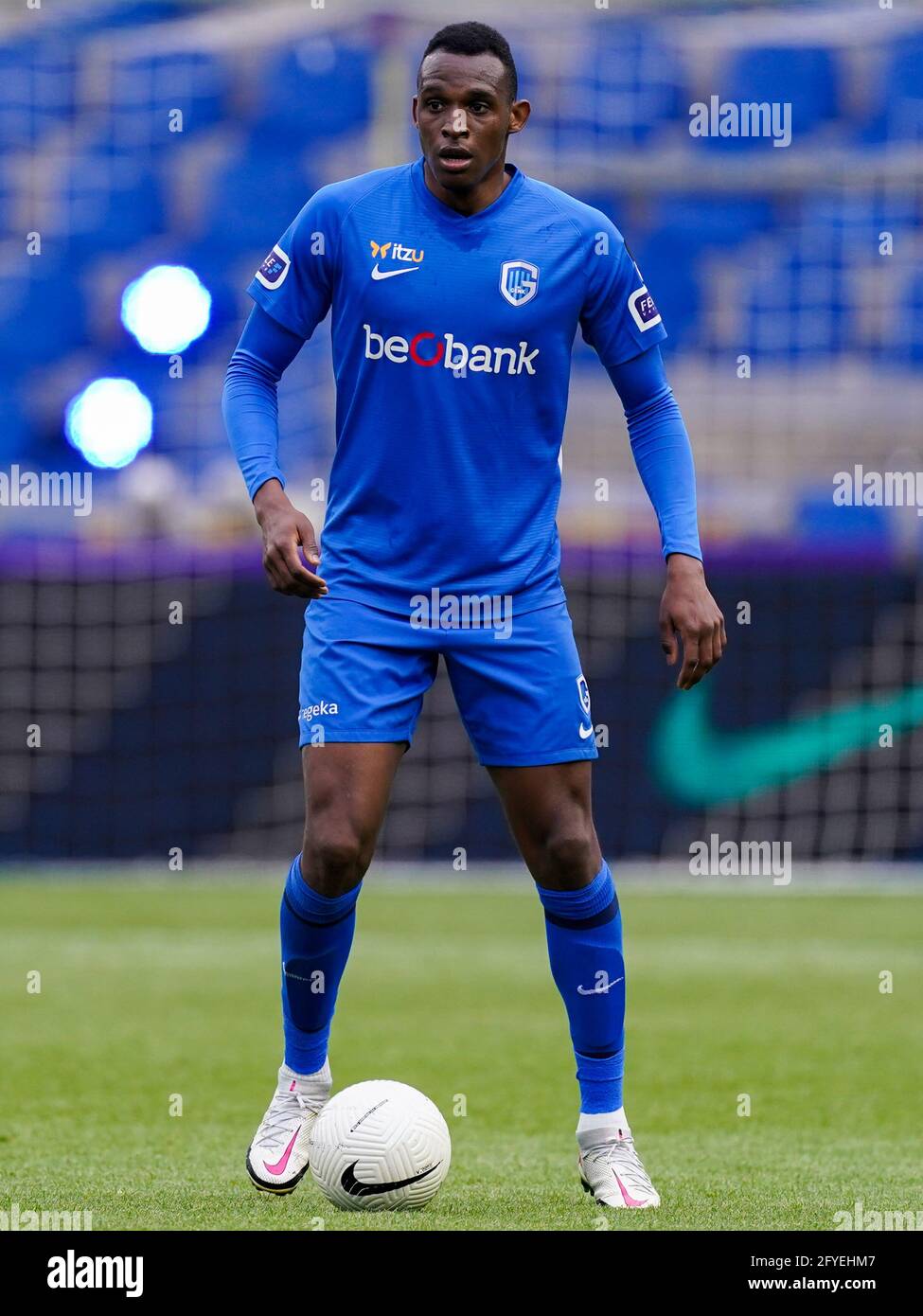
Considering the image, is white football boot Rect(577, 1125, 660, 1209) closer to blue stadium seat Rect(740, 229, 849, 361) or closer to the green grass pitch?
the green grass pitch

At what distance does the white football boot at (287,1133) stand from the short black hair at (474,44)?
2109 millimetres

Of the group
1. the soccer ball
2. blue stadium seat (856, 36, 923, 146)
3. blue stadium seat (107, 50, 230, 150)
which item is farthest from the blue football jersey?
blue stadium seat (107, 50, 230, 150)

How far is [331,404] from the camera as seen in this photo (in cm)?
1368

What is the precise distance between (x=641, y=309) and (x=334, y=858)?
1.32 meters

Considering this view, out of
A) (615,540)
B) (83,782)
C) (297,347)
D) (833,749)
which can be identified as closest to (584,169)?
(615,540)

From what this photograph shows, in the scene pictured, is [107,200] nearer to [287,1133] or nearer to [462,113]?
[462,113]

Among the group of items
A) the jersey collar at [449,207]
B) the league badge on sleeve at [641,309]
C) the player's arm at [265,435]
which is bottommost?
the player's arm at [265,435]

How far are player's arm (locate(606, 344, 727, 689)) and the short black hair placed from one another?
66 cm

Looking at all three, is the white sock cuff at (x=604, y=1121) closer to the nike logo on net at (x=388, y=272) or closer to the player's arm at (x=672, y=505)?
the player's arm at (x=672, y=505)

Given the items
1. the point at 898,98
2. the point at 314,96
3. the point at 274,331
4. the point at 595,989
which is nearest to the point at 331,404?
the point at 314,96

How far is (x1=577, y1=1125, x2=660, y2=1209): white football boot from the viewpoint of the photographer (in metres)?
4.09

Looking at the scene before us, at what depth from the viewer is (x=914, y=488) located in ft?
41.8

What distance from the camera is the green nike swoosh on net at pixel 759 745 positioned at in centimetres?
1103

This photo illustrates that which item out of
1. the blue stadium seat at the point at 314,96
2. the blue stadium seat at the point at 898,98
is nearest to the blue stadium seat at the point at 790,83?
the blue stadium seat at the point at 898,98
